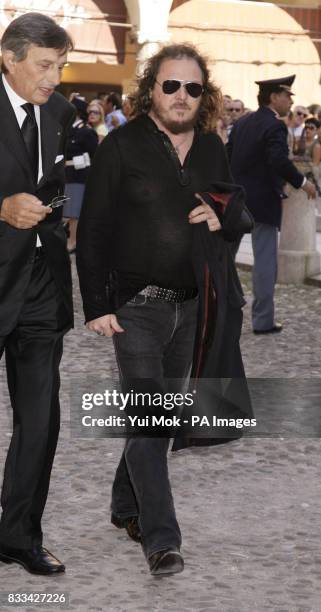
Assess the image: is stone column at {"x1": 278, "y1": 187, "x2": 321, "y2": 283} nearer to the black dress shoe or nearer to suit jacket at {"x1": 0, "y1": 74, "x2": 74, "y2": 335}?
suit jacket at {"x1": 0, "y1": 74, "x2": 74, "y2": 335}

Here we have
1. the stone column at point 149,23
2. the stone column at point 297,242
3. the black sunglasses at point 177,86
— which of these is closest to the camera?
the black sunglasses at point 177,86

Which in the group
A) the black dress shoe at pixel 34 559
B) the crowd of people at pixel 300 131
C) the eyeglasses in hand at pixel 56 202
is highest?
the eyeglasses in hand at pixel 56 202

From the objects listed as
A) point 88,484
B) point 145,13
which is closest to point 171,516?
point 88,484

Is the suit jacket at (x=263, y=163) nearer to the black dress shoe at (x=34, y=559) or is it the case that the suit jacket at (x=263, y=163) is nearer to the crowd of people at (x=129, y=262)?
the crowd of people at (x=129, y=262)

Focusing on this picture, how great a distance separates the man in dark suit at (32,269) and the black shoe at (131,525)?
1.45ft

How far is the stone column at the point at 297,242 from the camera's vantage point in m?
12.5

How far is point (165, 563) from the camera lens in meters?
4.29

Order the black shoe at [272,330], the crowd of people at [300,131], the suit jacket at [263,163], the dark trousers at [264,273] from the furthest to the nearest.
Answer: the crowd of people at [300,131] < the black shoe at [272,330] < the dark trousers at [264,273] < the suit jacket at [263,163]

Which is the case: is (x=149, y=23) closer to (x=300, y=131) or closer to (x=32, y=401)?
(x=300, y=131)

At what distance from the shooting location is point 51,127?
431 cm

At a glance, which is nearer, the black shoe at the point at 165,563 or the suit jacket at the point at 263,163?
the black shoe at the point at 165,563

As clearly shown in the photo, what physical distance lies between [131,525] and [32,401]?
2.34 feet

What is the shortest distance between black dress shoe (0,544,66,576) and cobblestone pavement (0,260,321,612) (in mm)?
33

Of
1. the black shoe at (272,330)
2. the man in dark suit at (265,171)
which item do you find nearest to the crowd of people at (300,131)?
the black shoe at (272,330)
